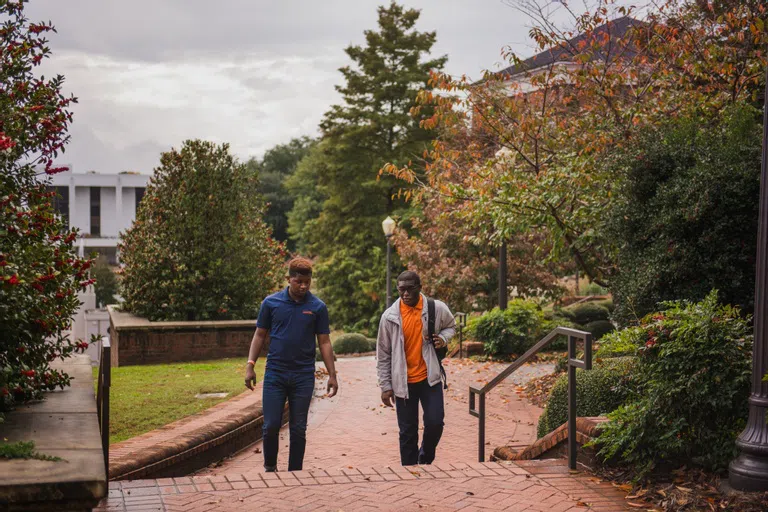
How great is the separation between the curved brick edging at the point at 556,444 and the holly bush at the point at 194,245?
9895 millimetres

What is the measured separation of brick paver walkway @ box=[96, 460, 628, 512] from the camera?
201 inches

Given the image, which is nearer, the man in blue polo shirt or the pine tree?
the man in blue polo shirt

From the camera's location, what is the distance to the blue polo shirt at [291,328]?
6.44m

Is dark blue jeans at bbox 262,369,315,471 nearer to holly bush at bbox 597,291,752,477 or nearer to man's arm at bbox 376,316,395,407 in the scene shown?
man's arm at bbox 376,316,395,407

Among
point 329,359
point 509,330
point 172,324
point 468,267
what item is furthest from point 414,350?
point 468,267

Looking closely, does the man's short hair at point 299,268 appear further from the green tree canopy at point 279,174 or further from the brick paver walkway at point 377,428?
the green tree canopy at point 279,174

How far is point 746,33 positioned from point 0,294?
10223mm

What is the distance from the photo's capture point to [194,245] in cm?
Result: 1612

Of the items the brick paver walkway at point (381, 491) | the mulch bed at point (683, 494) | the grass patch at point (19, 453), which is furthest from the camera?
the brick paver walkway at point (381, 491)

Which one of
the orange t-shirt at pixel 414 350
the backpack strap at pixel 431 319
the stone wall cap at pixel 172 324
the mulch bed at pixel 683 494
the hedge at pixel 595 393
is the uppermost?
the backpack strap at pixel 431 319

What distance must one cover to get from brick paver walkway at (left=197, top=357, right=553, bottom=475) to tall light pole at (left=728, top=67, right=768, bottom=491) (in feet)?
12.1

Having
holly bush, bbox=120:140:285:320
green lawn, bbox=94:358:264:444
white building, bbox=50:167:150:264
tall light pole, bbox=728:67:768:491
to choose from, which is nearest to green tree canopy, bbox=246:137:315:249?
white building, bbox=50:167:150:264

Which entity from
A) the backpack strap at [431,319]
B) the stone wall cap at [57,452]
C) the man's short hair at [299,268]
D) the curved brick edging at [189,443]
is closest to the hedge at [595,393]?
the backpack strap at [431,319]

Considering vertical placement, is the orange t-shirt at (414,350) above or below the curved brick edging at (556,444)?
above
